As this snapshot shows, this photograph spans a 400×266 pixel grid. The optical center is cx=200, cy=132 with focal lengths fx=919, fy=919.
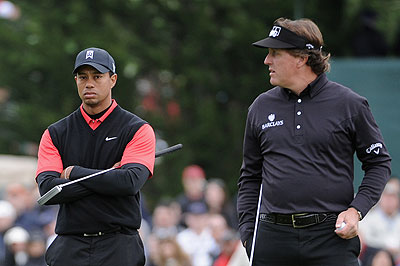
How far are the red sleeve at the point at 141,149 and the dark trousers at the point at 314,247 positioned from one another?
1017mm

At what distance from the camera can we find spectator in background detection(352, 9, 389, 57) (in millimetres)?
14039

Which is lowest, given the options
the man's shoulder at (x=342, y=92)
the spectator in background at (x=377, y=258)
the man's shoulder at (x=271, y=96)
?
the spectator in background at (x=377, y=258)

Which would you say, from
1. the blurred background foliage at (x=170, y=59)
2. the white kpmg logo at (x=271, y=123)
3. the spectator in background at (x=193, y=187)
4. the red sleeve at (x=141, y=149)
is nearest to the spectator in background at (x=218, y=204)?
the spectator in background at (x=193, y=187)

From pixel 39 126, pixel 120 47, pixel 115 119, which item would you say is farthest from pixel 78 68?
pixel 39 126

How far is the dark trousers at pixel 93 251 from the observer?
6094mm

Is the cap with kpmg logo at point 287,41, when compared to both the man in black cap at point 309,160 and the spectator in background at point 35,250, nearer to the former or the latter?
the man in black cap at point 309,160

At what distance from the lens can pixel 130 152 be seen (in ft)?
20.3

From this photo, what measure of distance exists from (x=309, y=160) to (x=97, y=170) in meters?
1.39

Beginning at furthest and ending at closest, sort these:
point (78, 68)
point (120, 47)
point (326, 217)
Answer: point (120, 47) → point (78, 68) → point (326, 217)

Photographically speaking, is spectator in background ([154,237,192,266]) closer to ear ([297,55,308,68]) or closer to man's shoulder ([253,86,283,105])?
man's shoulder ([253,86,283,105])

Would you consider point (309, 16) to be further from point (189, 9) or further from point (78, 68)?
point (78, 68)

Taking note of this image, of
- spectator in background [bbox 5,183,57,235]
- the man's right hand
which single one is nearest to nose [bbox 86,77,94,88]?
the man's right hand

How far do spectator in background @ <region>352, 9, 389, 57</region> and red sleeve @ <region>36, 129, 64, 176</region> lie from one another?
8.67 metres

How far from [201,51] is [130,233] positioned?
8.76m
